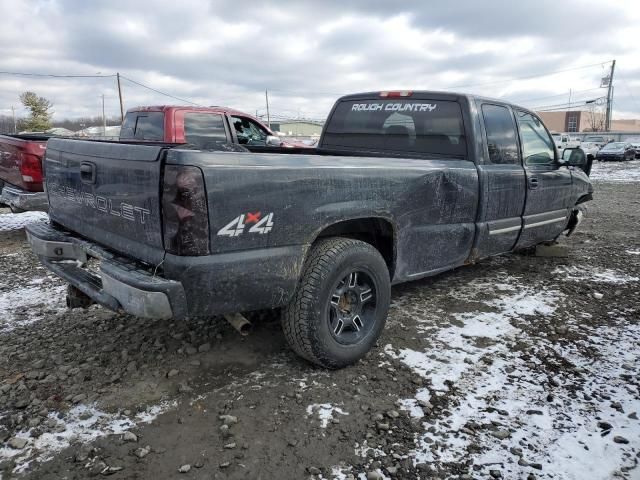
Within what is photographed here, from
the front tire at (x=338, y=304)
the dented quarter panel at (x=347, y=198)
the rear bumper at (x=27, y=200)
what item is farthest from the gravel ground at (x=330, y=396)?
the rear bumper at (x=27, y=200)

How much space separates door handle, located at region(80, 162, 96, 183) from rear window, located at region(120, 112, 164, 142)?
4262 millimetres

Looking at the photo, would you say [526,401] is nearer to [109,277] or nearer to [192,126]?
[109,277]

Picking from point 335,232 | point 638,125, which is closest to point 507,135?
point 335,232

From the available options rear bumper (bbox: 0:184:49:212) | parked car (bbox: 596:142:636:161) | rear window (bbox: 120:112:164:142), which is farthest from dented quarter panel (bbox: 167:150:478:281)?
parked car (bbox: 596:142:636:161)

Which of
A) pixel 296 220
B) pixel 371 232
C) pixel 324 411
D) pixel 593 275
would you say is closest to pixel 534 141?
pixel 593 275

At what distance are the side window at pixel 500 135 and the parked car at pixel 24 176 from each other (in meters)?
5.25

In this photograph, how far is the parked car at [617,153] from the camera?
98.0 feet

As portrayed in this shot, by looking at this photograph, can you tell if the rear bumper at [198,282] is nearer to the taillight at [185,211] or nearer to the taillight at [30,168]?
the taillight at [185,211]

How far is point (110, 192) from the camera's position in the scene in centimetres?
271

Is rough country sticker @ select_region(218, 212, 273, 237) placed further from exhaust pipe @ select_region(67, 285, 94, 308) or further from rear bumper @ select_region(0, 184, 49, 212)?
rear bumper @ select_region(0, 184, 49, 212)

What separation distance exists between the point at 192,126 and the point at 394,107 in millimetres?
3970

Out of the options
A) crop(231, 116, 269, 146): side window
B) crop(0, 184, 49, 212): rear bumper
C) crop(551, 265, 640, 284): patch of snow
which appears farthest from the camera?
crop(231, 116, 269, 146): side window

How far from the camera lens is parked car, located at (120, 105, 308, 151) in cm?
710

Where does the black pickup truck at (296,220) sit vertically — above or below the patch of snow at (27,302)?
above
